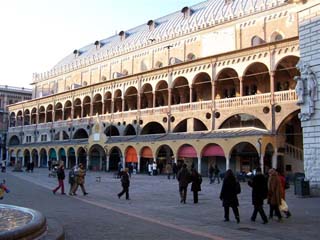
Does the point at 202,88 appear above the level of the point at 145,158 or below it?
above

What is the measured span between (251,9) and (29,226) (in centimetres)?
3958

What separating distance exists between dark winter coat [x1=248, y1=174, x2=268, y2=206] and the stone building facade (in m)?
13.1

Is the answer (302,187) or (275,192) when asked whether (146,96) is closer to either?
(302,187)

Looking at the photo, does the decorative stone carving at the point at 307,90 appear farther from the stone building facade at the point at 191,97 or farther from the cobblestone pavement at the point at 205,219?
the cobblestone pavement at the point at 205,219

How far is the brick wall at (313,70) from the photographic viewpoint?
811 inches

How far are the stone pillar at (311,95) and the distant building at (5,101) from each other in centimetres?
7057

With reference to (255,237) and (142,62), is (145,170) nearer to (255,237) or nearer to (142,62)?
(142,62)

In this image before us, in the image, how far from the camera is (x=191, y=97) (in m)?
42.0

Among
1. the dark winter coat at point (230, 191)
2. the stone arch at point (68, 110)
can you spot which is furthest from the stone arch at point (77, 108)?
the dark winter coat at point (230, 191)

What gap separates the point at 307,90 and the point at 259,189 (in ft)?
34.9

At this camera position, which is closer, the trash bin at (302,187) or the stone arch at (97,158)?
the trash bin at (302,187)

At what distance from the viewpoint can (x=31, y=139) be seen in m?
68.6

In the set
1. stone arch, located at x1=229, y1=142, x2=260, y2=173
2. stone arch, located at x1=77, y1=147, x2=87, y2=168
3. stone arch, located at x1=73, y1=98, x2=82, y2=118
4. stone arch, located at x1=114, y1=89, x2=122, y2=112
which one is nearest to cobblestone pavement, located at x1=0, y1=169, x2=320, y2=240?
stone arch, located at x1=229, y1=142, x2=260, y2=173

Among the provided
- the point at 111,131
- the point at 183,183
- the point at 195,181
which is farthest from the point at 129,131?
the point at 195,181
